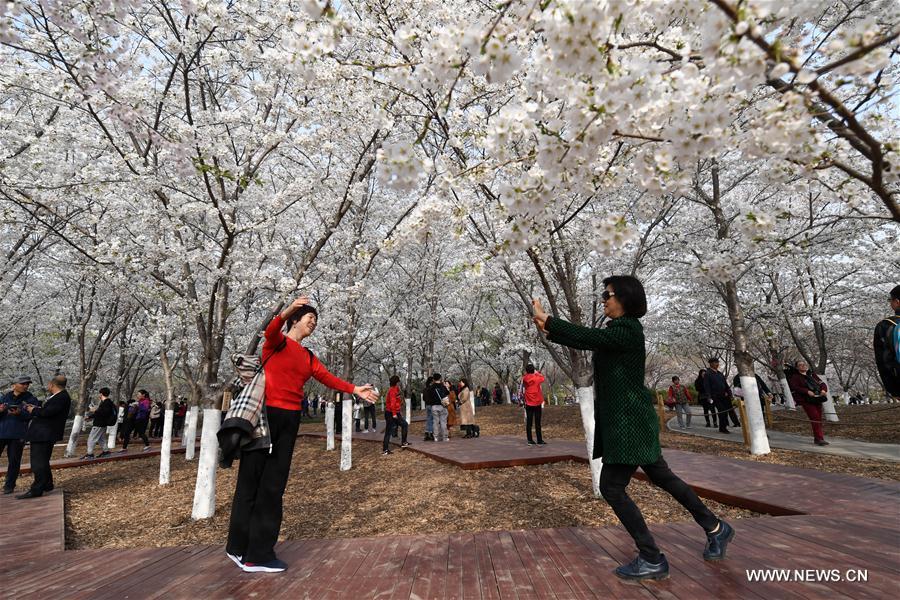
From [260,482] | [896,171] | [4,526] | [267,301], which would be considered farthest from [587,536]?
[267,301]

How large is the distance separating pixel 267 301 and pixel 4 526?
1180 cm

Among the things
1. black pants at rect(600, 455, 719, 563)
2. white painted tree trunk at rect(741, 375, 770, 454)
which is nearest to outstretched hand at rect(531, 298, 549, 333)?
black pants at rect(600, 455, 719, 563)

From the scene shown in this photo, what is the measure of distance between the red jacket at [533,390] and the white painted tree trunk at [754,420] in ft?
13.7

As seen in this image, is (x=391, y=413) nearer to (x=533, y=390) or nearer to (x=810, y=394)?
(x=533, y=390)

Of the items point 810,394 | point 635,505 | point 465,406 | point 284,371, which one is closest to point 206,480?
point 284,371

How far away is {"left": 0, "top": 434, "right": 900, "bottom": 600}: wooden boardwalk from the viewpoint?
2.80 meters

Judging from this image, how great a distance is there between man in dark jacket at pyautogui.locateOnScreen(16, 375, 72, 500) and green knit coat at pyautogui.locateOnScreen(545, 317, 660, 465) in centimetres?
833

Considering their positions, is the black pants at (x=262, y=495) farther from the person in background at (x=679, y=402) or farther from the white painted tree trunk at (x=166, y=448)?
the person in background at (x=679, y=402)

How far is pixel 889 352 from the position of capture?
367cm

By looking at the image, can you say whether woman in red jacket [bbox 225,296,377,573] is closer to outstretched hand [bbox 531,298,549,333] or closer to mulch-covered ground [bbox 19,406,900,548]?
outstretched hand [bbox 531,298,549,333]

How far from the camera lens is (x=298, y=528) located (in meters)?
5.65

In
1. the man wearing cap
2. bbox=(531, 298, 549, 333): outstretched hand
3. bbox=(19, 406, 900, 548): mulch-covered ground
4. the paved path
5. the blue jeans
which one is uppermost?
bbox=(531, 298, 549, 333): outstretched hand

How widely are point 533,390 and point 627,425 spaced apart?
7932 mm

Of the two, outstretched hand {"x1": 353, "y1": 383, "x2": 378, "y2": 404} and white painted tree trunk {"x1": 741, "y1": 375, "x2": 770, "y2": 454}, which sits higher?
outstretched hand {"x1": 353, "y1": 383, "x2": 378, "y2": 404}
